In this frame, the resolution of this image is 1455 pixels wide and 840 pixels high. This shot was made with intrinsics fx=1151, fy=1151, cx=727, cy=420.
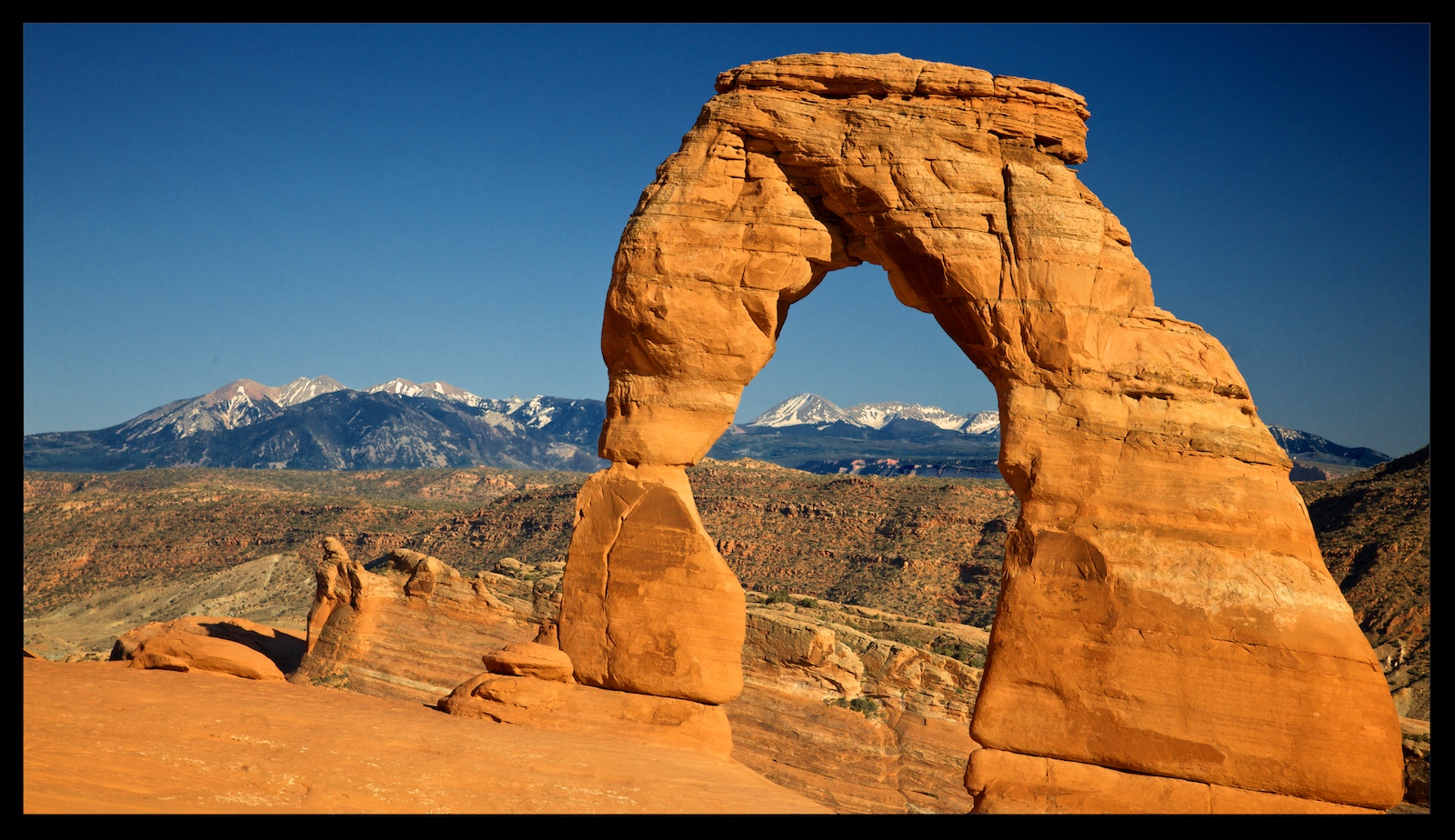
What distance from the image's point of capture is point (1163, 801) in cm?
1320

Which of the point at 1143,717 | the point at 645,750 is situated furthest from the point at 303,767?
the point at 1143,717

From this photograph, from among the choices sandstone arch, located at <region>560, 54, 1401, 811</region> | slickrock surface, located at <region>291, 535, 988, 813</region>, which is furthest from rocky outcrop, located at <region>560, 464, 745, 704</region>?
slickrock surface, located at <region>291, 535, 988, 813</region>

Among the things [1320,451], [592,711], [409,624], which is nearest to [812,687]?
[409,624]

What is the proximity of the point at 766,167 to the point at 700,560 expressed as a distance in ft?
18.7

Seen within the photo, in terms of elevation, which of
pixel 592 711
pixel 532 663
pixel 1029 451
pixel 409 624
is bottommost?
pixel 409 624

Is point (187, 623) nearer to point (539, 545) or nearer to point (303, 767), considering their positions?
point (303, 767)

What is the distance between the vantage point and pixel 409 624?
27.4 m

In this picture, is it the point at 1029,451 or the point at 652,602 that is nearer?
the point at 1029,451

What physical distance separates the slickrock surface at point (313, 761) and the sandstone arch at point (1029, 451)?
285cm

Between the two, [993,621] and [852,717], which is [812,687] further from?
[993,621]

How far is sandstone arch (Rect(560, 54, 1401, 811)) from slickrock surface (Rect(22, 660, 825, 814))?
9.35ft

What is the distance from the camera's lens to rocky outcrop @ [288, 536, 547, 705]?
26.1m

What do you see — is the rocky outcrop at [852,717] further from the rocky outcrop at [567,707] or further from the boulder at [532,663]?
the boulder at [532,663]

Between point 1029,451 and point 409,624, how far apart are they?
1764 centimetres
